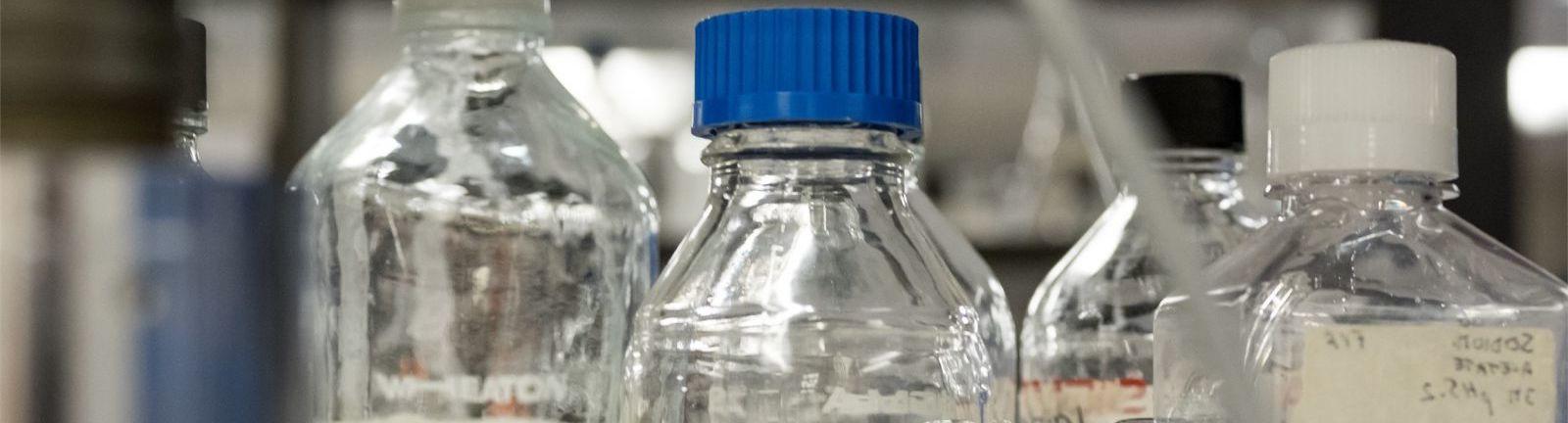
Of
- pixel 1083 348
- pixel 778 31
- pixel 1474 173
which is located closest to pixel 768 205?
pixel 778 31

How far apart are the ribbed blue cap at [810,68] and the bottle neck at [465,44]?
0.39 feet

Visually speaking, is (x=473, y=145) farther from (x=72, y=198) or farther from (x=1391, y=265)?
(x=1391, y=265)

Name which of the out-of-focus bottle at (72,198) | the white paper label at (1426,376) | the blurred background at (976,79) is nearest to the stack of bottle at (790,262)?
the white paper label at (1426,376)

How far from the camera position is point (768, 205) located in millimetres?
428

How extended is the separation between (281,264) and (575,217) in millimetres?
110

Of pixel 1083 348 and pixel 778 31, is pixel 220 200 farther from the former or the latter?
pixel 1083 348

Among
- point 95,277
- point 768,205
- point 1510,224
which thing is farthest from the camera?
point 1510,224

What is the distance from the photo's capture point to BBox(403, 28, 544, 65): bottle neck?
475 millimetres

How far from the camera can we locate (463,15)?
472 mm

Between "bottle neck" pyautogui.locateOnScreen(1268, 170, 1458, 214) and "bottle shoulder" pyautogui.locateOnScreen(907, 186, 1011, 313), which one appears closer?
"bottle neck" pyautogui.locateOnScreen(1268, 170, 1458, 214)

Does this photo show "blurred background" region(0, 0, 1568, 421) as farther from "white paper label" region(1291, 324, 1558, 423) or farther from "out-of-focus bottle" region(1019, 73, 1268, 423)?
"white paper label" region(1291, 324, 1558, 423)

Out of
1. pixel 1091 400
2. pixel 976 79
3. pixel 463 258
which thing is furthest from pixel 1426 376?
pixel 976 79

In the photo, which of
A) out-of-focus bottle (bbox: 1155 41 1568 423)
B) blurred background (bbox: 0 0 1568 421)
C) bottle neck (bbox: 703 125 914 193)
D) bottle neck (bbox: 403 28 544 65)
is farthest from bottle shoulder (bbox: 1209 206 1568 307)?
blurred background (bbox: 0 0 1568 421)

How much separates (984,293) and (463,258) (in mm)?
219
